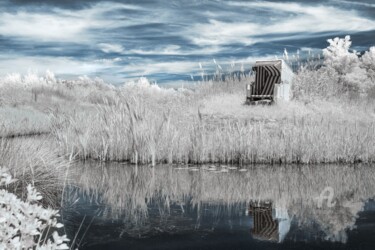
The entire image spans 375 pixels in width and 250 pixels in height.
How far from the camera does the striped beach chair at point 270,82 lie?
2194 centimetres

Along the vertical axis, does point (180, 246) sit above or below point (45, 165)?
below

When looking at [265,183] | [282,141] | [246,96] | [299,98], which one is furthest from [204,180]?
[299,98]

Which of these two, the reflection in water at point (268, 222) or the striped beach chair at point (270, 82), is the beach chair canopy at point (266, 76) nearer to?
the striped beach chair at point (270, 82)

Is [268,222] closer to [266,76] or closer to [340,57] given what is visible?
[266,76]

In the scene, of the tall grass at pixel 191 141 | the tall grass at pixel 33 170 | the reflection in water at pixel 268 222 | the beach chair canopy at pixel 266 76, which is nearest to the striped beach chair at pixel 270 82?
the beach chair canopy at pixel 266 76

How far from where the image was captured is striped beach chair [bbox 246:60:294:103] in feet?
72.0

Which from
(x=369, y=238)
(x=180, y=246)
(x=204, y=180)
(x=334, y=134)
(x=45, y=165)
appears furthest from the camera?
(x=334, y=134)

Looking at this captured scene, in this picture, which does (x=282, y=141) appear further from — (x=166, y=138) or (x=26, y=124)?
(x=26, y=124)

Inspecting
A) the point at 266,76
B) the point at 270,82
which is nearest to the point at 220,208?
the point at 270,82

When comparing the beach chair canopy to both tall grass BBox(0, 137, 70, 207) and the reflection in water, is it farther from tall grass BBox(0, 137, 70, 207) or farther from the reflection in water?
tall grass BBox(0, 137, 70, 207)

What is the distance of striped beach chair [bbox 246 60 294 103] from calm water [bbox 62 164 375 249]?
11.7m

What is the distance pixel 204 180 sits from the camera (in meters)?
8.88

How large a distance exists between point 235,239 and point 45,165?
2.67 metres

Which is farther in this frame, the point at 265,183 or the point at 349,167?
the point at 349,167
